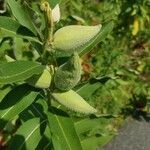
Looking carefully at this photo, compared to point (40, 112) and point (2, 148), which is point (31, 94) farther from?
point (2, 148)

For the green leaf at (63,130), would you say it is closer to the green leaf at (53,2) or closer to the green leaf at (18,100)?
the green leaf at (18,100)

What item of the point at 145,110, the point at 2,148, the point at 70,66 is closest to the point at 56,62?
the point at 70,66

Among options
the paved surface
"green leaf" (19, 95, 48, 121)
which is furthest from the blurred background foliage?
"green leaf" (19, 95, 48, 121)

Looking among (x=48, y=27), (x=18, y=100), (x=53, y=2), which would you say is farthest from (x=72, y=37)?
(x=18, y=100)

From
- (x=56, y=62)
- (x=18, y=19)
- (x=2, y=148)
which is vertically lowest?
(x=2, y=148)

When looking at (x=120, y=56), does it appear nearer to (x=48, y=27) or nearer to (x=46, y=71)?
(x=46, y=71)

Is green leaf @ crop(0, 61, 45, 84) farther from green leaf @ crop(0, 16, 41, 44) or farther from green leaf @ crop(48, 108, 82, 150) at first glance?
green leaf @ crop(48, 108, 82, 150)
